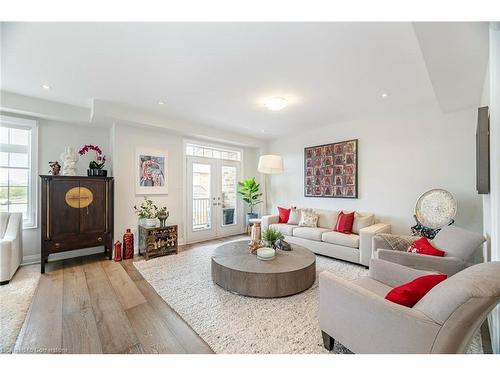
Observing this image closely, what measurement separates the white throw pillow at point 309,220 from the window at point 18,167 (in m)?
4.82

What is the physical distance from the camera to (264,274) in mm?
2371

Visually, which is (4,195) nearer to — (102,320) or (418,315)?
(102,320)

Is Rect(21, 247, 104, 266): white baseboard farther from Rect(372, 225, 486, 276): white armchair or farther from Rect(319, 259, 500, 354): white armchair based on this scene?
Rect(372, 225, 486, 276): white armchair

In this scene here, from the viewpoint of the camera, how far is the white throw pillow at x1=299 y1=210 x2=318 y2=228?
444 cm

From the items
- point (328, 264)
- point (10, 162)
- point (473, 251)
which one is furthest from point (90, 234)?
point (473, 251)

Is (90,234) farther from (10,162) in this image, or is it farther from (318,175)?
(318,175)

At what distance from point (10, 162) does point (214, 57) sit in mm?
3842

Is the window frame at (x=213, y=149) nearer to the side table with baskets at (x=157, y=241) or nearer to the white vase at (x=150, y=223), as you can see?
the white vase at (x=150, y=223)

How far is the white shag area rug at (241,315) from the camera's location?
1.69m

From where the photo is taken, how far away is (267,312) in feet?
7.04

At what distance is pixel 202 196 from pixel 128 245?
1905mm

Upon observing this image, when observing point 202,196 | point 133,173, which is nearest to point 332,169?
point 202,196

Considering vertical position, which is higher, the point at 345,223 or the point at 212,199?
the point at 212,199

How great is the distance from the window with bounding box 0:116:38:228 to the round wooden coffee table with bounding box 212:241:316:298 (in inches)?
135
